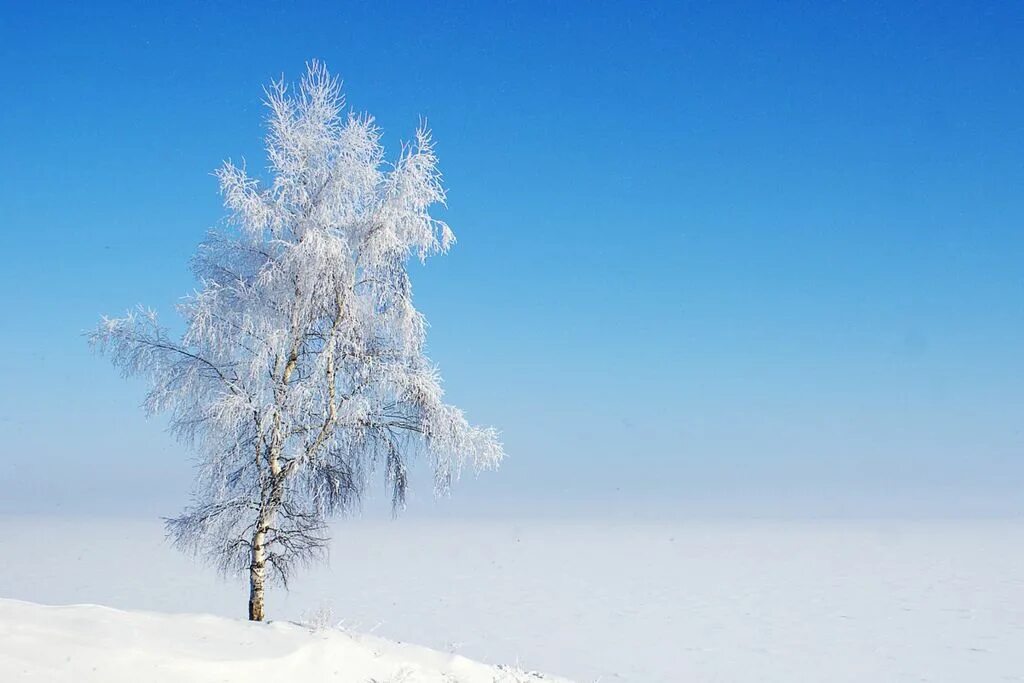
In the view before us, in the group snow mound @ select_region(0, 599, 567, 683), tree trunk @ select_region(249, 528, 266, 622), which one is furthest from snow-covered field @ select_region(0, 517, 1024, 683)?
tree trunk @ select_region(249, 528, 266, 622)

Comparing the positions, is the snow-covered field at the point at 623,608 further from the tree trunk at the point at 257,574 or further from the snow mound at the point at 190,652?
the tree trunk at the point at 257,574

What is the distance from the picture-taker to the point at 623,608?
26.8 metres

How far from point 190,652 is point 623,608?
19128 millimetres

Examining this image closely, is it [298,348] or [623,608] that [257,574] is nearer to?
[298,348]

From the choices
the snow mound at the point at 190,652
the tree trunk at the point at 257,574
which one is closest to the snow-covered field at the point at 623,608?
the snow mound at the point at 190,652

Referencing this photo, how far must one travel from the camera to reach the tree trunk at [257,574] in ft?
41.9

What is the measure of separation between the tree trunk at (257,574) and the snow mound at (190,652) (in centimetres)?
141

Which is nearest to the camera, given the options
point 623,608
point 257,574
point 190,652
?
point 190,652

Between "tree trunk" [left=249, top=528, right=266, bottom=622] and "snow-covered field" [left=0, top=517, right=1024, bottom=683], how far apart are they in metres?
0.79

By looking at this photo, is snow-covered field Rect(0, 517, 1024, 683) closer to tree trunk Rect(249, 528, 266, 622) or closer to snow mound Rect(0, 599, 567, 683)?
snow mound Rect(0, 599, 567, 683)

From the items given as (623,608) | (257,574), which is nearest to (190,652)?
(257,574)

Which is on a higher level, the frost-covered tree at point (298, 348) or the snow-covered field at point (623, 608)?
the frost-covered tree at point (298, 348)

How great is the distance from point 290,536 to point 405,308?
13.2ft

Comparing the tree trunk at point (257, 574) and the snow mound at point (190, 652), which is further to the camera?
the tree trunk at point (257, 574)
